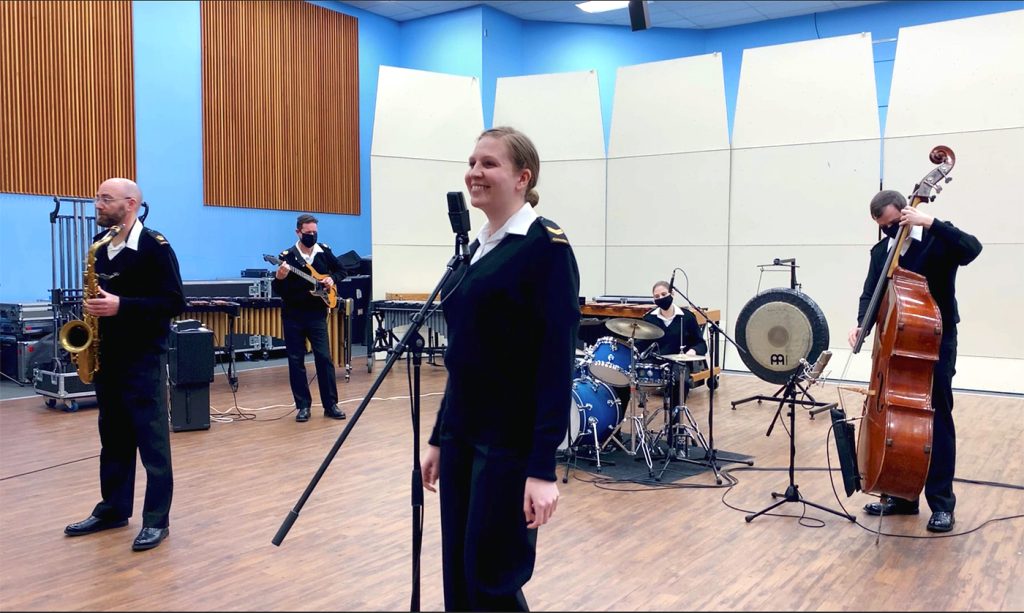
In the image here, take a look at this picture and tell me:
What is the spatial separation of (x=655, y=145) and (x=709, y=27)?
444cm

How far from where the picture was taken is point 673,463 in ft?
18.8

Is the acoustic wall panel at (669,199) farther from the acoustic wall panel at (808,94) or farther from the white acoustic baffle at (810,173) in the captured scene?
the acoustic wall panel at (808,94)

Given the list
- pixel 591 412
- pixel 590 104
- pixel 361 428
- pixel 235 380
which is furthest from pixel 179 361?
pixel 590 104

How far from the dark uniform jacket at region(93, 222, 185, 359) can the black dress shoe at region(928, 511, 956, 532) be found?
3895 mm

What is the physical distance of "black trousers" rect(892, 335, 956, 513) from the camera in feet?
13.1

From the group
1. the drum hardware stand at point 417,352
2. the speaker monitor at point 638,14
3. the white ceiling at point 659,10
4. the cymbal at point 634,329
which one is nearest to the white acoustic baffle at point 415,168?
the white ceiling at point 659,10

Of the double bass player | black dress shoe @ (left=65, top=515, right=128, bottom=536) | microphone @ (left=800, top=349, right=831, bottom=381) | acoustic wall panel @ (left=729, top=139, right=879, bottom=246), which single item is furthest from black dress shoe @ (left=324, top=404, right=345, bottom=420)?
acoustic wall panel @ (left=729, top=139, right=879, bottom=246)

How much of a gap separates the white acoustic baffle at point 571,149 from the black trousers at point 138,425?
781 centimetres

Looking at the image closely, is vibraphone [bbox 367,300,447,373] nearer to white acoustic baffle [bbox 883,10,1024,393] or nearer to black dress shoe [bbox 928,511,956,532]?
white acoustic baffle [bbox 883,10,1024,393]

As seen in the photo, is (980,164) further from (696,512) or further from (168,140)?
(168,140)

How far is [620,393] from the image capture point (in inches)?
240

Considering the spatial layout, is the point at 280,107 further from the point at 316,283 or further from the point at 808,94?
the point at 808,94

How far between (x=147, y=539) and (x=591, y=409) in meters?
2.98

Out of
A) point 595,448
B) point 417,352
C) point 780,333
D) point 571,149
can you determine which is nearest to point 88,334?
point 417,352
